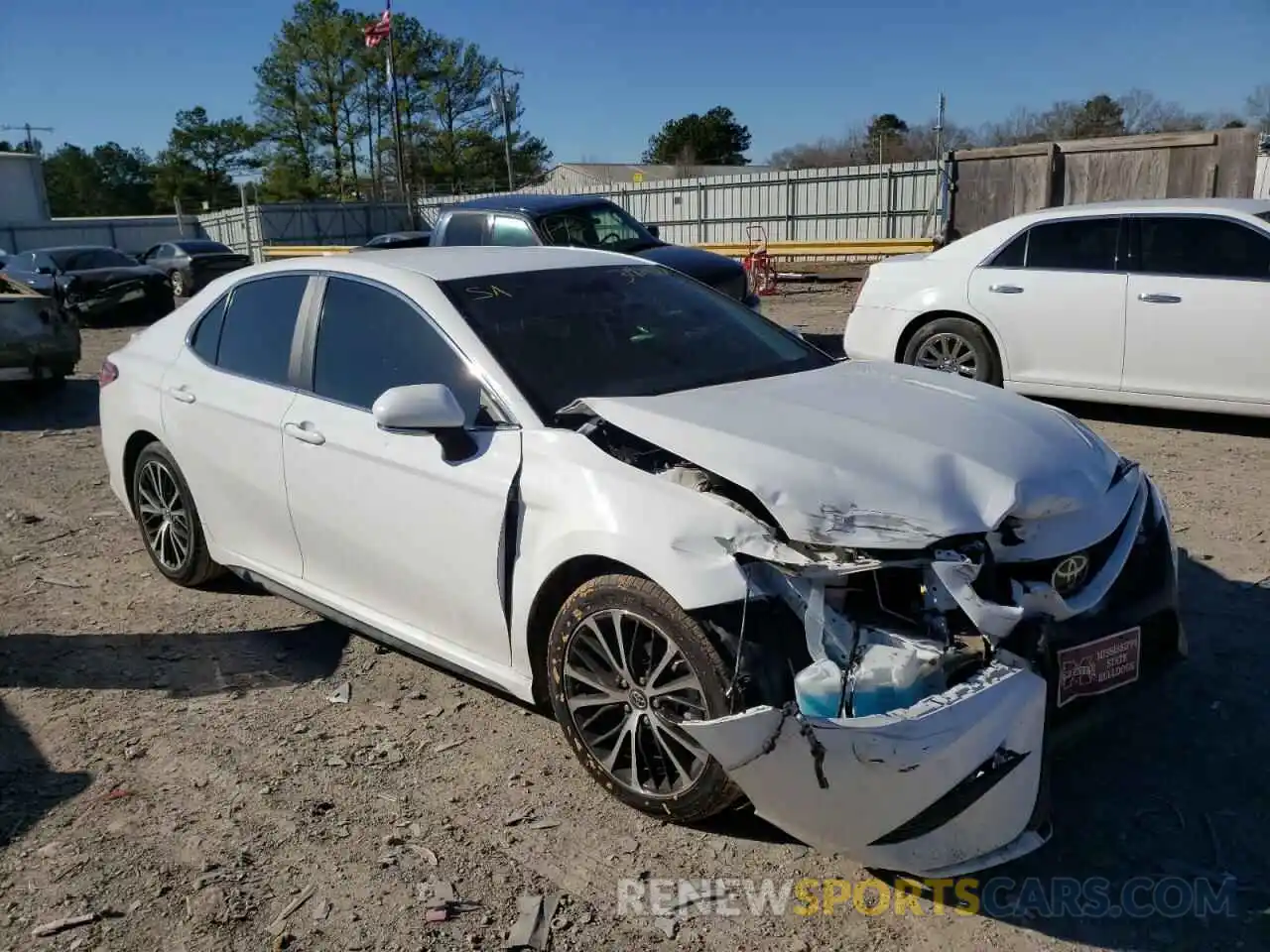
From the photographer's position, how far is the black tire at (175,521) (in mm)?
4781

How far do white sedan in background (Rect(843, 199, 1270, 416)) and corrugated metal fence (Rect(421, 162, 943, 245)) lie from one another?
1841 centimetres

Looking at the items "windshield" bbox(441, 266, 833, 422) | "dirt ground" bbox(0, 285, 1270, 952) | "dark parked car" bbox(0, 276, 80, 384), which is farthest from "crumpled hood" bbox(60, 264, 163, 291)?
"windshield" bbox(441, 266, 833, 422)

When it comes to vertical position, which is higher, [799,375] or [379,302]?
[379,302]

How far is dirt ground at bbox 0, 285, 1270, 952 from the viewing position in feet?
8.75

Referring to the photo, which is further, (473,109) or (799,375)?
(473,109)

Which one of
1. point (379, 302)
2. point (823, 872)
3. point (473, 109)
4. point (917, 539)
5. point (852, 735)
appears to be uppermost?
point (473, 109)

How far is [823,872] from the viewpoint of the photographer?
9.30ft

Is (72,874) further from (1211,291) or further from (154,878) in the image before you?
(1211,291)

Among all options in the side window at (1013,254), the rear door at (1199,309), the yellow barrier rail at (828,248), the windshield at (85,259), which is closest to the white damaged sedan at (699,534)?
the rear door at (1199,309)

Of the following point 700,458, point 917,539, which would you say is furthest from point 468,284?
point 917,539

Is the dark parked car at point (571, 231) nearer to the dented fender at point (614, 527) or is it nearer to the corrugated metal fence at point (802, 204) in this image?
the dented fender at point (614, 527)

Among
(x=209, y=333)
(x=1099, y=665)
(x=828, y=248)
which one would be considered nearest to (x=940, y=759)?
(x=1099, y=665)

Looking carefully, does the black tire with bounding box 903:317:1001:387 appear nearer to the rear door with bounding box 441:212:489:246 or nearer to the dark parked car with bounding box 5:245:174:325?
the rear door with bounding box 441:212:489:246

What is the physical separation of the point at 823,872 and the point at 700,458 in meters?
1.18
